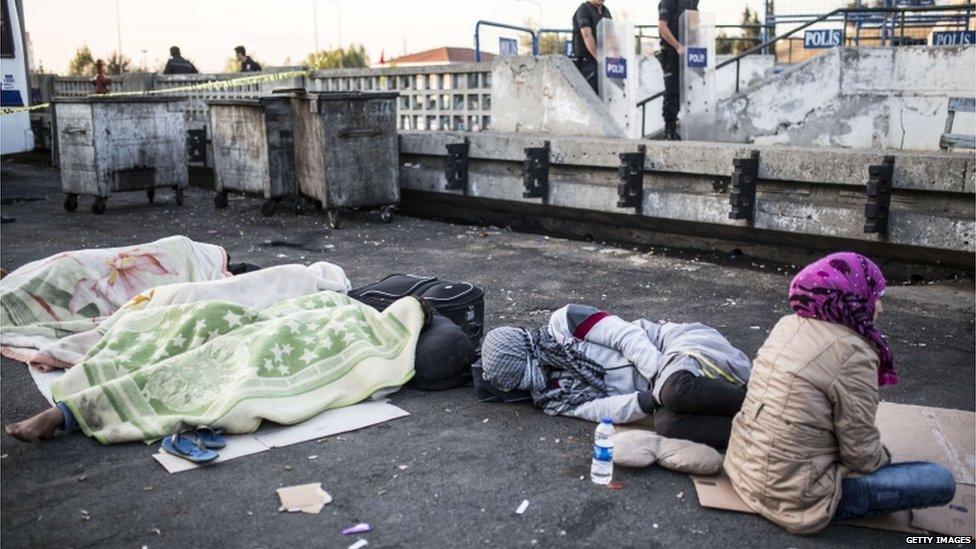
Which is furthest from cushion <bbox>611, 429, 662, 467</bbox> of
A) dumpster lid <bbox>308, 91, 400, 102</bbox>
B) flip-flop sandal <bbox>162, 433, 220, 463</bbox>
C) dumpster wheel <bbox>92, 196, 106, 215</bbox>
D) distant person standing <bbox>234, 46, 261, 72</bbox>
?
distant person standing <bbox>234, 46, 261, 72</bbox>

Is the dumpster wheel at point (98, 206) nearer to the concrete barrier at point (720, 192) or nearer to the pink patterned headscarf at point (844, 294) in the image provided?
the concrete barrier at point (720, 192)

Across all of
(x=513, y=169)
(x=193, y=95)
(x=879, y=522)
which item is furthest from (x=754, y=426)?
(x=193, y=95)

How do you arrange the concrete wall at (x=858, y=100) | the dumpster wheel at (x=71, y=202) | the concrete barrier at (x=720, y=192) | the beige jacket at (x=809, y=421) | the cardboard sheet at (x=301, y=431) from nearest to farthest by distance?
the beige jacket at (x=809, y=421) → the cardboard sheet at (x=301, y=431) → the concrete barrier at (x=720, y=192) → the concrete wall at (x=858, y=100) → the dumpster wheel at (x=71, y=202)

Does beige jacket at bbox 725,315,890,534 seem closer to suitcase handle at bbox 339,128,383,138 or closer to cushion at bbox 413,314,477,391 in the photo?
cushion at bbox 413,314,477,391

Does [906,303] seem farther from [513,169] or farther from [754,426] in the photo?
[513,169]

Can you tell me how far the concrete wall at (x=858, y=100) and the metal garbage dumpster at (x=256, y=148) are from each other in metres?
5.61

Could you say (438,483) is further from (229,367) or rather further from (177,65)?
(177,65)

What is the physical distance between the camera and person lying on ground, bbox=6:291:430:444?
4.31 m

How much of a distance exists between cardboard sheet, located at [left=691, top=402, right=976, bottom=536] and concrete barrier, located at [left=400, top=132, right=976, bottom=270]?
3.19 m

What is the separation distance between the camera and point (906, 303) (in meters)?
6.95

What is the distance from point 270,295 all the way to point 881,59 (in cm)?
915

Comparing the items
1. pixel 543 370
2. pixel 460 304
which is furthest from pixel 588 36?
pixel 543 370

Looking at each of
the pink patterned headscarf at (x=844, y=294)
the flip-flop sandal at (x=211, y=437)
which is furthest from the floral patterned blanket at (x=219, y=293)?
the pink patterned headscarf at (x=844, y=294)

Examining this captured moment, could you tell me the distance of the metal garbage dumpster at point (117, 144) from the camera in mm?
11273
